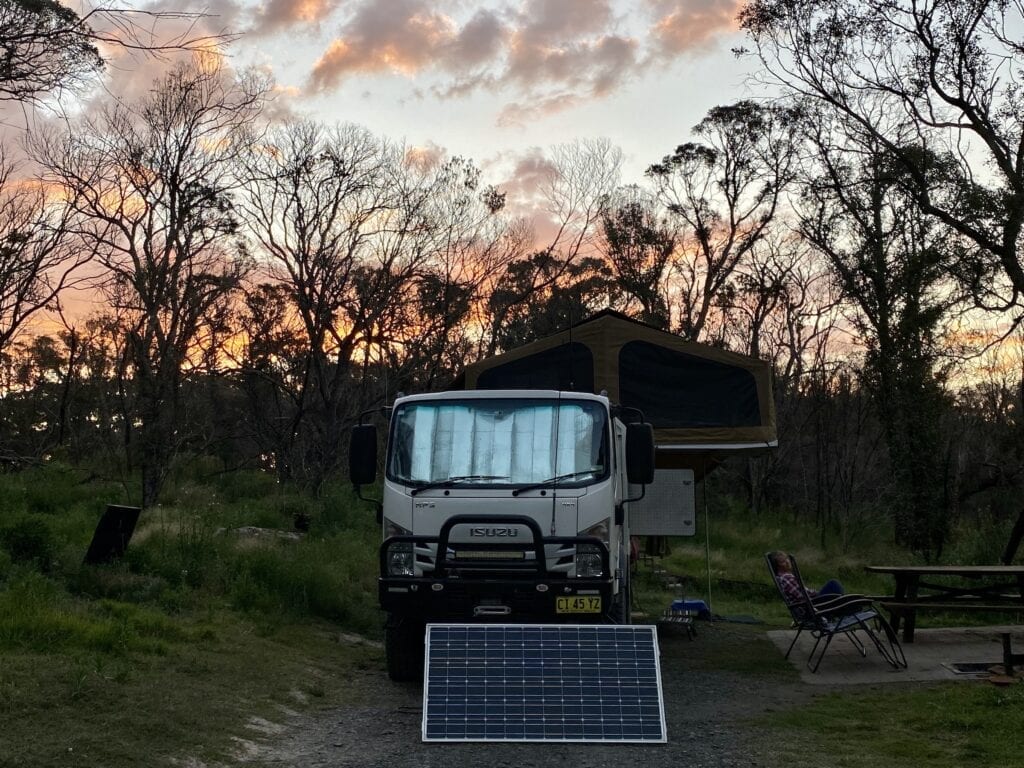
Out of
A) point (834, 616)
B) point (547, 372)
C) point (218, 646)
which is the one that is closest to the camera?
point (218, 646)

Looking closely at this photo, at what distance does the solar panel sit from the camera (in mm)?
6574

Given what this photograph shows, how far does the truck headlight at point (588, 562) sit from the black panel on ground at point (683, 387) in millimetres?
3413

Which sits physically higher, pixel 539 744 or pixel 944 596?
pixel 944 596

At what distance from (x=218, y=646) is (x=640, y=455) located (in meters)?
4.15

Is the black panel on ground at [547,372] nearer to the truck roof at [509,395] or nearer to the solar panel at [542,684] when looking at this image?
the truck roof at [509,395]

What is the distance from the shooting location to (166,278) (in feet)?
73.9

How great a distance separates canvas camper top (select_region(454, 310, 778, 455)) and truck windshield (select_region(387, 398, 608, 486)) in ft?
7.98

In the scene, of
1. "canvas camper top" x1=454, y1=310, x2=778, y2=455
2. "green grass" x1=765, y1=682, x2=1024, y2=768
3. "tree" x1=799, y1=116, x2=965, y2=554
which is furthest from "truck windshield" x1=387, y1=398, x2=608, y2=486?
"tree" x1=799, y1=116, x2=965, y2=554

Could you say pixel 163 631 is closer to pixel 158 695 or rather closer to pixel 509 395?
pixel 158 695

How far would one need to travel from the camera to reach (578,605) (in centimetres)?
826

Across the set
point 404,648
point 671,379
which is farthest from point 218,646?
point 671,379

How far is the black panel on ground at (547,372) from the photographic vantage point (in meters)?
11.3

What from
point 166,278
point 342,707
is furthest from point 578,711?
point 166,278

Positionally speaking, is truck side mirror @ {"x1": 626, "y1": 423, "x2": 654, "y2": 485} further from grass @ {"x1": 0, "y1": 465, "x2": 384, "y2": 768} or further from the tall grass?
the tall grass
